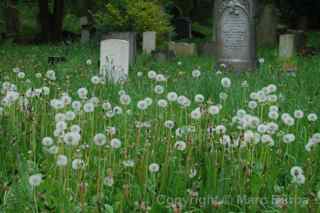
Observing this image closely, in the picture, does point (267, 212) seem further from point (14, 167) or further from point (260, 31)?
point (260, 31)

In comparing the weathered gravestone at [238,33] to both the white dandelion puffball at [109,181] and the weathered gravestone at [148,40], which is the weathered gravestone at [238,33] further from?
the white dandelion puffball at [109,181]

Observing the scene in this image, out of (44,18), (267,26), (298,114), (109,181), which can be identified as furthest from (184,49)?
(109,181)

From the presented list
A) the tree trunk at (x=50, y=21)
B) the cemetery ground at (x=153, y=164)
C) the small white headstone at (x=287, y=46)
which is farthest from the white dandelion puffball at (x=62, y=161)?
the tree trunk at (x=50, y=21)

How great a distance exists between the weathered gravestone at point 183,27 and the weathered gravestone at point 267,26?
5.76 m

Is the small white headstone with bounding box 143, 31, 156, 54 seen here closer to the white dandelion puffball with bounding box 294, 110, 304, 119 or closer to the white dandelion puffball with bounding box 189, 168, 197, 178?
the white dandelion puffball with bounding box 294, 110, 304, 119

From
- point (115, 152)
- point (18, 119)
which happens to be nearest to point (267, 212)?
point (115, 152)

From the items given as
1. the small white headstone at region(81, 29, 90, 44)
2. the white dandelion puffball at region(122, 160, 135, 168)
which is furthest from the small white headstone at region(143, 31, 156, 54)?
the white dandelion puffball at region(122, 160, 135, 168)

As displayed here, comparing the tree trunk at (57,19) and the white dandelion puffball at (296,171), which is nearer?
the white dandelion puffball at (296,171)

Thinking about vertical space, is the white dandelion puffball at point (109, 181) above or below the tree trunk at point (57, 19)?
below

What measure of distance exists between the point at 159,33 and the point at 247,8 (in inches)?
257

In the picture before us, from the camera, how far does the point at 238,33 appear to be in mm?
11211

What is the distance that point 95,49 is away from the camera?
1653 cm

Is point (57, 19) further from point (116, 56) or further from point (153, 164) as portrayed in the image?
point (153, 164)

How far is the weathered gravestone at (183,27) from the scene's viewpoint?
2532 centimetres
